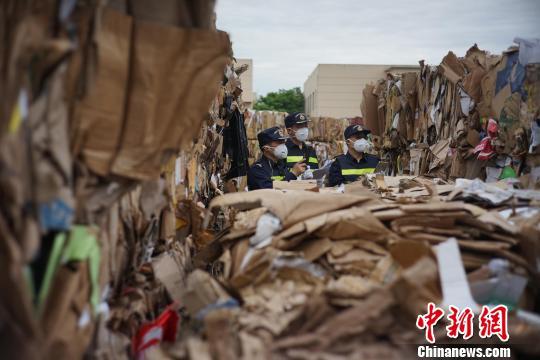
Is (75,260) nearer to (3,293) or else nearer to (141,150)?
(3,293)

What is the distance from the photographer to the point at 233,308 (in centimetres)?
214

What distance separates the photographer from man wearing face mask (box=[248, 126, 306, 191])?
5316 millimetres

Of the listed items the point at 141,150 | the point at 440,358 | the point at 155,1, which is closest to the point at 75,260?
the point at 141,150

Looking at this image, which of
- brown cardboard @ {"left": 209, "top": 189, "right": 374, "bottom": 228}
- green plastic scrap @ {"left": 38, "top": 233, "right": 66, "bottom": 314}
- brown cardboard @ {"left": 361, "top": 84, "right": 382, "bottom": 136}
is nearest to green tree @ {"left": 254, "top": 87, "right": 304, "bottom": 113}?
brown cardboard @ {"left": 361, "top": 84, "right": 382, "bottom": 136}

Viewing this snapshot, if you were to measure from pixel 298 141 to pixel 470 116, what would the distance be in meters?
2.28

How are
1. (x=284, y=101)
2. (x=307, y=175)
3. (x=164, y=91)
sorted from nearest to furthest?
1. (x=164, y=91)
2. (x=307, y=175)
3. (x=284, y=101)

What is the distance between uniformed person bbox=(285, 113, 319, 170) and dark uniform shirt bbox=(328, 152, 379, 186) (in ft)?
2.37

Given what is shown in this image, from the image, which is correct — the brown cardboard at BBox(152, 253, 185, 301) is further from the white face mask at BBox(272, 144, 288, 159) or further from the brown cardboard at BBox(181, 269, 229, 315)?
the white face mask at BBox(272, 144, 288, 159)

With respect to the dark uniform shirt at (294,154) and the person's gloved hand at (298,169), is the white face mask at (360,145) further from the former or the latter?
the dark uniform shirt at (294,154)

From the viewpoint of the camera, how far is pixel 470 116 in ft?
16.4

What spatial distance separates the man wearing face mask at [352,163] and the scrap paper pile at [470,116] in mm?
896

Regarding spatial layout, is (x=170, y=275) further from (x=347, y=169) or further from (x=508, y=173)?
(x=347, y=169)

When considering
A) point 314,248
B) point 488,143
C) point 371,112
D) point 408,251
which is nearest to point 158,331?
point 314,248

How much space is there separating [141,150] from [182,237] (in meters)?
1.50
